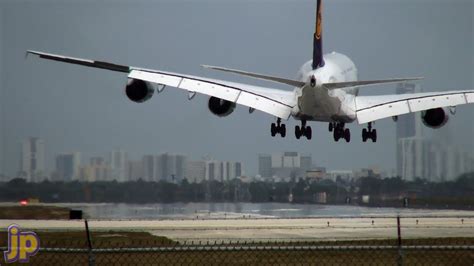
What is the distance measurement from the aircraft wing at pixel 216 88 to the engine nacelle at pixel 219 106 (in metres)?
1.61

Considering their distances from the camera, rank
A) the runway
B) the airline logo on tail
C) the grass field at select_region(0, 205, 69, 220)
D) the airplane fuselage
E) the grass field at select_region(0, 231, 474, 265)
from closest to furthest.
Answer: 1. the grass field at select_region(0, 231, 474, 265)
2. the runway
3. the airplane fuselage
4. the airline logo on tail
5. the grass field at select_region(0, 205, 69, 220)

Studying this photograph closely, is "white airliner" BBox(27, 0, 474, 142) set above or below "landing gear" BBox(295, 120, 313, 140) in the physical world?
above

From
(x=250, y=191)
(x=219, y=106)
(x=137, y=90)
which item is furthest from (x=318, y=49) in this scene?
(x=250, y=191)

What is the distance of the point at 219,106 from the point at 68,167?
79.3 ft

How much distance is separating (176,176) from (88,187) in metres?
7.83

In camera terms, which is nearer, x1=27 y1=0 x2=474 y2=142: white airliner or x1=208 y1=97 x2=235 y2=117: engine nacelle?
x1=27 y1=0 x2=474 y2=142: white airliner

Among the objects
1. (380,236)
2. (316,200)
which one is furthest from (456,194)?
(380,236)

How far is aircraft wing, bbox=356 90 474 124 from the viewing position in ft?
156

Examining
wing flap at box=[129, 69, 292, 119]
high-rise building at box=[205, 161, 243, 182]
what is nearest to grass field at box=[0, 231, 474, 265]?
wing flap at box=[129, 69, 292, 119]

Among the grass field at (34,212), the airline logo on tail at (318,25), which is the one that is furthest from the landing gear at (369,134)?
the grass field at (34,212)

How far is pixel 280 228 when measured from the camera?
4244cm

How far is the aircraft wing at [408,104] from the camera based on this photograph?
156 ft

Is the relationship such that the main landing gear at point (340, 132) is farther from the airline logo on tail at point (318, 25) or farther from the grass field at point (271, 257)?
the grass field at point (271, 257)

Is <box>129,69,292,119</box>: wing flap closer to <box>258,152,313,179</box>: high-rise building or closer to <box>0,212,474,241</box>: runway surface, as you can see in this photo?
<box>0,212,474,241</box>: runway surface
